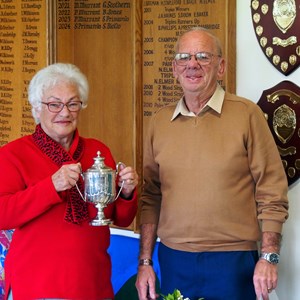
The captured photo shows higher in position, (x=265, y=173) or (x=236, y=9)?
(x=236, y=9)

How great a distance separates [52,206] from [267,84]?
1139 mm

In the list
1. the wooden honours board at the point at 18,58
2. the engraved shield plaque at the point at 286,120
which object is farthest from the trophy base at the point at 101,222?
the wooden honours board at the point at 18,58

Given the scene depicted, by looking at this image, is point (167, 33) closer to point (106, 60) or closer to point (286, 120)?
point (106, 60)

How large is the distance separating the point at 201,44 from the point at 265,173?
529 mm

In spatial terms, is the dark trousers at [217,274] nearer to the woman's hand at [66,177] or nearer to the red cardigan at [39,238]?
the red cardigan at [39,238]

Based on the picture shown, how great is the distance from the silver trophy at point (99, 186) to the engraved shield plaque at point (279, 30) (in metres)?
0.95

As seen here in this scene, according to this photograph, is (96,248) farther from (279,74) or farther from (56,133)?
(279,74)

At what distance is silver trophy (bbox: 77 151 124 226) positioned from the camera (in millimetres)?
2293

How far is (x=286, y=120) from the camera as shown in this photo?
284cm

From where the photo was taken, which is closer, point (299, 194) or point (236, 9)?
point (299, 194)

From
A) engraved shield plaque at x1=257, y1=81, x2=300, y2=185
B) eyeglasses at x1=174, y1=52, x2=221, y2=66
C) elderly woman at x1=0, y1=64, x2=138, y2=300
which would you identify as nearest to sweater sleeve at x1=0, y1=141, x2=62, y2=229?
elderly woman at x1=0, y1=64, x2=138, y2=300

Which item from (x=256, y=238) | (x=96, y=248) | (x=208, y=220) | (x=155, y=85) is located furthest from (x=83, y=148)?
(x=155, y=85)

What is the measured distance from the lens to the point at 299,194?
2.82 meters

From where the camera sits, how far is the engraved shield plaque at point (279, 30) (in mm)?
2770
